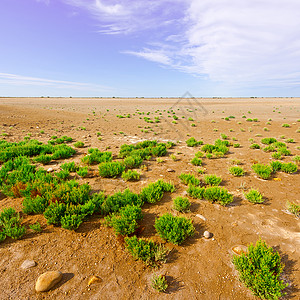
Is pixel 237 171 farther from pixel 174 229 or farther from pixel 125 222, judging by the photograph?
pixel 125 222

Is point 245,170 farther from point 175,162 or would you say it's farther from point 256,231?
point 256,231

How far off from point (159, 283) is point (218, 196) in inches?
126

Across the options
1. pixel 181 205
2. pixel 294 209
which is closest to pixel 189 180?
pixel 181 205

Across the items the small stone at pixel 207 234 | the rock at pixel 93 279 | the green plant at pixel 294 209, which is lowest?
the rock at pixel 93 279

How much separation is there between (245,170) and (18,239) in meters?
8.46

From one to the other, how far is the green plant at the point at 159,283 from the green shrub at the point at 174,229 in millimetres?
837

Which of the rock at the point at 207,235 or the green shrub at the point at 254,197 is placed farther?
the green shrub at the point at 254,197

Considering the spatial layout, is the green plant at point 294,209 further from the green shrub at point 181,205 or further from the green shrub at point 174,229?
the green shrub at point 174,229

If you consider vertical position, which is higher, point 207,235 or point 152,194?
point 152,194

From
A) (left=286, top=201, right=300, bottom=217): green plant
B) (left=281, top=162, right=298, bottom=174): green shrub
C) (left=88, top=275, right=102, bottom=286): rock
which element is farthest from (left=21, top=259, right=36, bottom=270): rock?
(left=281, top=162, right=298, bottom=174): green shrub

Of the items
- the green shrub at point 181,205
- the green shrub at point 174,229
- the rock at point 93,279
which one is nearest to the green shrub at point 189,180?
the green shrub at point 181,205

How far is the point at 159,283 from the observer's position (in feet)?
9.05

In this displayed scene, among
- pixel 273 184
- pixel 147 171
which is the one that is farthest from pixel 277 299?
pixel 147 171

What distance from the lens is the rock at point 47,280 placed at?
2.75 m
